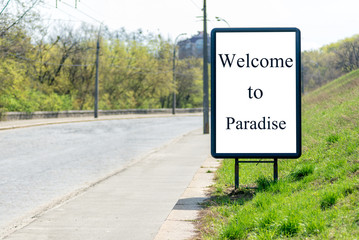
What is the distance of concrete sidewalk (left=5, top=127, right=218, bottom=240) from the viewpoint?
639 centimetres

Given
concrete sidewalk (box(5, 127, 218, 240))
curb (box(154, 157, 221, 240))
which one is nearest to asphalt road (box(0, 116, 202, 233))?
concrete sidewalk (box(5, 127, 218, 240))

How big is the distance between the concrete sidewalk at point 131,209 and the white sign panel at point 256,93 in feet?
3.88

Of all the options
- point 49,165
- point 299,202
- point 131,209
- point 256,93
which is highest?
point 256,93

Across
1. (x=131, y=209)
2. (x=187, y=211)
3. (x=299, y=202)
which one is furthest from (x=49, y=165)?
(x=299, y=202)

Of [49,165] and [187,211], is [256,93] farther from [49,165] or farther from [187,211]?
[49,165]

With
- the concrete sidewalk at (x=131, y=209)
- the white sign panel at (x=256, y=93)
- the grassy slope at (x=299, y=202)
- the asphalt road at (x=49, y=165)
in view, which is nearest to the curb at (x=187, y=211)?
the concrete sidewalk at (x=131, y=209)

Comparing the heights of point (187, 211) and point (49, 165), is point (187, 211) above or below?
above

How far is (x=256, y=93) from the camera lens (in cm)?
829

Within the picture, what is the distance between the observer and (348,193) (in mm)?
6109

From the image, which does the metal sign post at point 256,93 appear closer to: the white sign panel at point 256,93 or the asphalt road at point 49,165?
the white sign panel at point 256,93

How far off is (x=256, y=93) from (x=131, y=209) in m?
2.65

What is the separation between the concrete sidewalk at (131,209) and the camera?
6.39m

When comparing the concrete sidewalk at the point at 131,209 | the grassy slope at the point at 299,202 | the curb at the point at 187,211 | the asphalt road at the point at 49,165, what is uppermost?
the grassy slope at the point at 299,202

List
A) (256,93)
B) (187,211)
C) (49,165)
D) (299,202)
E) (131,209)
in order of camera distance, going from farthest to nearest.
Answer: (49,165), (256,93), (131,209), (187,211), (299,202)
